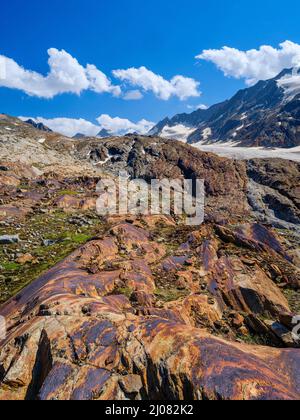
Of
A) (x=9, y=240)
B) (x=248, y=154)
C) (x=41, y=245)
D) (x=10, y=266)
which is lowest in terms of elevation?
(x=10, y=266)

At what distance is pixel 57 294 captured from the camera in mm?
11727

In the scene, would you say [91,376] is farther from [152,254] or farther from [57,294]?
[152,254]

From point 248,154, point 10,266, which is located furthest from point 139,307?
point 248,154

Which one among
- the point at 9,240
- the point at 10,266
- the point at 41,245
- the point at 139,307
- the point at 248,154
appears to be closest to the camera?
the point at 139,307

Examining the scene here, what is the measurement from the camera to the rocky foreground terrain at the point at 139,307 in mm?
7367

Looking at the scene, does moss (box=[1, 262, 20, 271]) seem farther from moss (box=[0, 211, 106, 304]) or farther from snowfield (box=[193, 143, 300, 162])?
snowfield (box=[193, 143, 300, 162])

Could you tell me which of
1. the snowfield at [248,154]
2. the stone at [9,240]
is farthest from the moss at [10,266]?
the snowfield at [248,154]

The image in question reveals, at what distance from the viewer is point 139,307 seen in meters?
12.2

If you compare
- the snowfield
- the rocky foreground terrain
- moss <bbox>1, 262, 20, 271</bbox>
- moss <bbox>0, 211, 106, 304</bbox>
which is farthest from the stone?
the snowfield

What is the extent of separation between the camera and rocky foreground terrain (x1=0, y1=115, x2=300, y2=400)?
24.2ft

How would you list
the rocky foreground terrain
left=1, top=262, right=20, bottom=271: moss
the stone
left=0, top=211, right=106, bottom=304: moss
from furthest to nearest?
the stone → left=1, top=262, right=20, bottom=271: moss → left=0, top=211, right=106, bottom=304: moss → the rocky foreground terrain

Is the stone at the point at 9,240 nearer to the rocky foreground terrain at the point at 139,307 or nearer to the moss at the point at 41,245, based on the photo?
the rocky foreground terrain at the point at 139,307

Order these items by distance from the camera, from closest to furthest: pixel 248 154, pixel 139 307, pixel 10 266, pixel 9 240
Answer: pixel 139 307, pixel 10 266, pixel 9 240, pixel 248 154

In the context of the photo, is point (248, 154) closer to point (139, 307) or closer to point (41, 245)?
point (41, 245)
